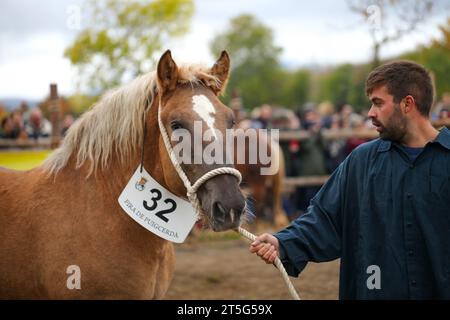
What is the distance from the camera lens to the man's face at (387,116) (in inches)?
111

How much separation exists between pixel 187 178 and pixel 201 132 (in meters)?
0.29

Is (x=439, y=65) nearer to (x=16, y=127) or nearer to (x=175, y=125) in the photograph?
(x=16, y=127)

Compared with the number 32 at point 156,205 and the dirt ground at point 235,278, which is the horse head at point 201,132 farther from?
the dirt ground at point 235,278

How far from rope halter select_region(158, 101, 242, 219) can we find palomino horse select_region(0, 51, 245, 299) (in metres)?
0.03

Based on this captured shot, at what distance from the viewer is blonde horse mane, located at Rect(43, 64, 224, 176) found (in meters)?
3.51

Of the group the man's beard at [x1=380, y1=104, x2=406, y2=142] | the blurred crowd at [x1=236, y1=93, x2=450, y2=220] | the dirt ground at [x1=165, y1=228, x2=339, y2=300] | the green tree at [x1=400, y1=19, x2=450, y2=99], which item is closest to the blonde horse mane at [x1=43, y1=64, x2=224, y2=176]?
the man's beard at [x1=380, y1=104, x2=406, y2=142]

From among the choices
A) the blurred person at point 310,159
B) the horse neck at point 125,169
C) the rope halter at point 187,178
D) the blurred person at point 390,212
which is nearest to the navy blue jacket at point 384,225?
the blurred person at point 390,212

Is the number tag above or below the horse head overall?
below

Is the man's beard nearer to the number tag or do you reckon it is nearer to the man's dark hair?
the man's dark hair

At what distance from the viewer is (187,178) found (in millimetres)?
3166

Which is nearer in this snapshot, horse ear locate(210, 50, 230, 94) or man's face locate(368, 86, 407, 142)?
man's face locate(368, 86, 407, 142)

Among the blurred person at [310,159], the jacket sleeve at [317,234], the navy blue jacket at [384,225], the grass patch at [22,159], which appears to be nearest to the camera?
the navy blue jacket at [384,225]

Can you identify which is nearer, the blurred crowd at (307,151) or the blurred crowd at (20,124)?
the blurred crowd at (20,124)
